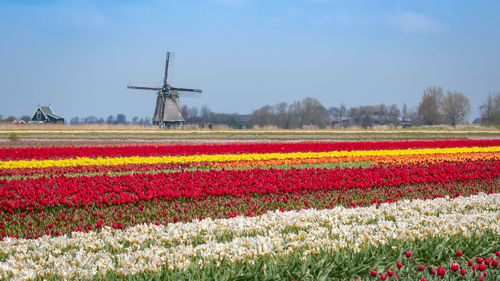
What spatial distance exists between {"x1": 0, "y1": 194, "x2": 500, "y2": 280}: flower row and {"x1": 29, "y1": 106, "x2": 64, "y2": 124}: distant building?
9239cm

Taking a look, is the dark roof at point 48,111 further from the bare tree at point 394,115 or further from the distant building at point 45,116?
the bare tree at point 394,115

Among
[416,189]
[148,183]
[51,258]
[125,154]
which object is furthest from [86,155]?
[51,258]

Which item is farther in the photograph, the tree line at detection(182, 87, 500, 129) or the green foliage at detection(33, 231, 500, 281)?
the tree line at detection(182, 87, 500, 129)

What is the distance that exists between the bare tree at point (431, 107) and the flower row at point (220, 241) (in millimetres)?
102174

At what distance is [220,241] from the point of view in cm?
606

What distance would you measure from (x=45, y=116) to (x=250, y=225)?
93.7m

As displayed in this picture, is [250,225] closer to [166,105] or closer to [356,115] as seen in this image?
[166,105]

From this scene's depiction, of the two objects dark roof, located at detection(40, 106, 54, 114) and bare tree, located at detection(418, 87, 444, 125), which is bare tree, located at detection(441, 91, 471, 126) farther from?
dark roof, located at detection(40, 106, 54, 114)

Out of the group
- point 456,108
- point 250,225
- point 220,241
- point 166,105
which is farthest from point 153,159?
point 456,108

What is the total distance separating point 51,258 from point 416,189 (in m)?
9.29

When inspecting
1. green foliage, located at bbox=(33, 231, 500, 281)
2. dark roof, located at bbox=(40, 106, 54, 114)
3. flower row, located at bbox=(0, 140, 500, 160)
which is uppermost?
dark roof, located at bbox=(40, 106, 54, 114)

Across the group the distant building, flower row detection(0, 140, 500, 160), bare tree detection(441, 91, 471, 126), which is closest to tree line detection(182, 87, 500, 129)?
bare tree detection(441, 91, 471, 126)

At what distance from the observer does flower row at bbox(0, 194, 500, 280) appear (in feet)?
15.6

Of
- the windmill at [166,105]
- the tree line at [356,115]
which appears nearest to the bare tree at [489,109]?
the tree line at [356,115]
